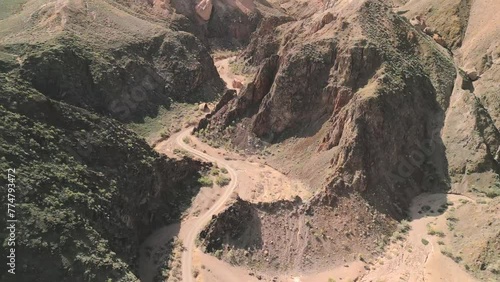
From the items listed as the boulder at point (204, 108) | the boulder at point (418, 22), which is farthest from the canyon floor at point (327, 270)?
the boulder at point (418, 22)

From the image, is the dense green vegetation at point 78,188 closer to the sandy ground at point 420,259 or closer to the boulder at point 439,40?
the sandy ground at point 420,259

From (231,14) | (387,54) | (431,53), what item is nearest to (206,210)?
(387,54)

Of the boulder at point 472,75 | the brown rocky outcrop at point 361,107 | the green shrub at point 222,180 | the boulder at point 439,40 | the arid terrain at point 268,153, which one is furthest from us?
the boulder at point 439,40

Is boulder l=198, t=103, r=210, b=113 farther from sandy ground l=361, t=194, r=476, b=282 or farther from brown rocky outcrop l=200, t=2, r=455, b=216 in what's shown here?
sandy ground l=361, t=194, r=476, b=282

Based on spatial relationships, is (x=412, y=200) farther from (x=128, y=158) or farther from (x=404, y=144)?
(x=128, y=158)

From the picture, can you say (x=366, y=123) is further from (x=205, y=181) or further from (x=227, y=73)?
(x=227, y=73)
